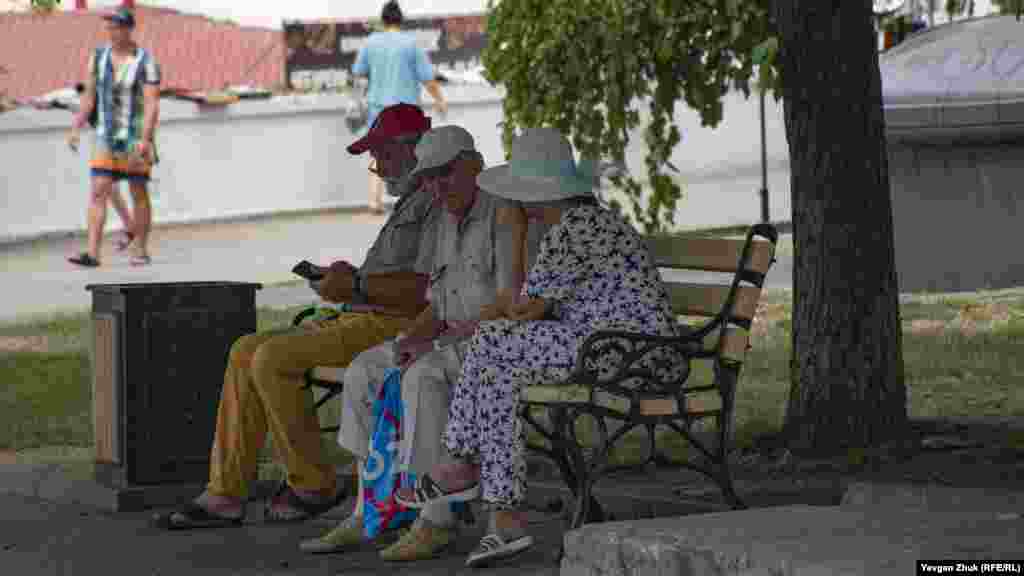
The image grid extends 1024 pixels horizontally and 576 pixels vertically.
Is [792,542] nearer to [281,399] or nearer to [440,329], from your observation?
[440,329]

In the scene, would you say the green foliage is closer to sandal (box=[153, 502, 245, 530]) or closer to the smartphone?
the smartphone

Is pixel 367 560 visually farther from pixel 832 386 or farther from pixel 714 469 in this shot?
pixel 832 386

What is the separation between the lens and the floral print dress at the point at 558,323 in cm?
668

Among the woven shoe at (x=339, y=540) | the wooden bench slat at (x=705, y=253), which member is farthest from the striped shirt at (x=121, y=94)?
the woven shoe at (x=339, y=540)

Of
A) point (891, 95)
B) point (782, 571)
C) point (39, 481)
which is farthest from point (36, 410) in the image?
point (782, 571)

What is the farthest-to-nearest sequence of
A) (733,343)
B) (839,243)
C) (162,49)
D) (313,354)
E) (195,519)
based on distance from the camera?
(162,49) < (839,243) < (195,519) < (313,354) < (733,343)

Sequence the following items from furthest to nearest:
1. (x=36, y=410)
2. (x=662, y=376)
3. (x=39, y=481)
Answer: (x=36, y=410) < (x=39, y=481) < (x=662, y=376)

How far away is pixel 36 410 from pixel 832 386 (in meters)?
3.85

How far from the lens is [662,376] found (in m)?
6.75

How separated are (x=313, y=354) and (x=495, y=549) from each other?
1117mm

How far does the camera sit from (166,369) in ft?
26.3

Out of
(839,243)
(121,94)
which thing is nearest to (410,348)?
(839,243)

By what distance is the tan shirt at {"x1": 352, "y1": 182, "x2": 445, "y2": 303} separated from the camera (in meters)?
7.56

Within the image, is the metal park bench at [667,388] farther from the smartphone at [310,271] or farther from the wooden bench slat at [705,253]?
the smartphone at [310,271]
